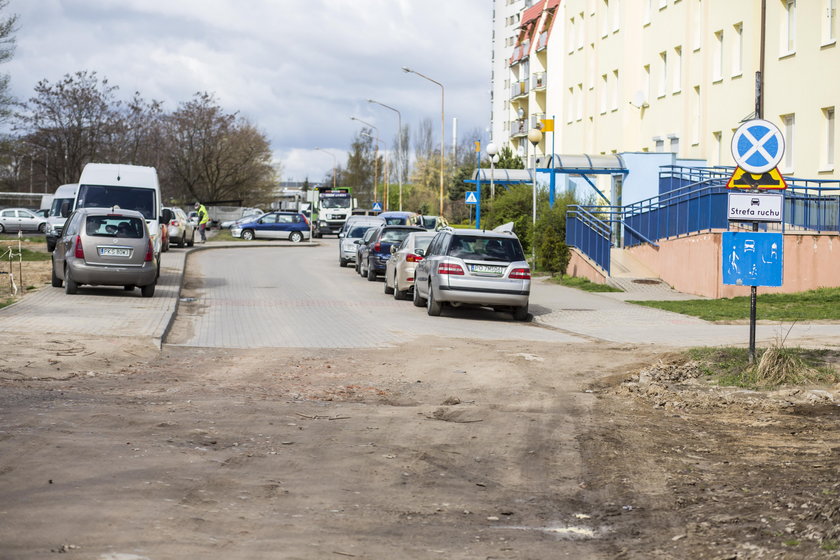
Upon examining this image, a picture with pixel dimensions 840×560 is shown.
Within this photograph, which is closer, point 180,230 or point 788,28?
point 788,28

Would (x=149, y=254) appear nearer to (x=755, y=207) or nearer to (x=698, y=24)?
(x=755, y=207)

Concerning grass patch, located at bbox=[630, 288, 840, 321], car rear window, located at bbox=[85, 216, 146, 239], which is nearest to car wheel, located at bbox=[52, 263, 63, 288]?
car rear window, located at bbox=[85, 216, 146, 239]

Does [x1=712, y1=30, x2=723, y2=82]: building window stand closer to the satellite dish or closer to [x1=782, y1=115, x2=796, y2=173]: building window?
[x1=782, y1=115, x2=796, y2=173]: building window

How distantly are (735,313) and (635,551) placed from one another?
16.9 m

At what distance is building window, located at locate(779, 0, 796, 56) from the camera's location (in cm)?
3388

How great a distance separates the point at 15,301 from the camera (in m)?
20.1

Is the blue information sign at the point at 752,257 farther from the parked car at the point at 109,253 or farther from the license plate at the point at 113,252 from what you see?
the license plate at the point at 113,252

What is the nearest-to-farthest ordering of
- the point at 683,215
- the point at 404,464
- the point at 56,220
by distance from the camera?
the point at 404,464 < the point at 683,215 < the point at 56,220

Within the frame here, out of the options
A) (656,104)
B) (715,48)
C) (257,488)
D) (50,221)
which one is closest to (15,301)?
(257,488)

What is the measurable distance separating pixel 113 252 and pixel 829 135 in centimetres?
2026

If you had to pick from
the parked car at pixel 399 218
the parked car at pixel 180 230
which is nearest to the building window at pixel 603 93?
the parked car at pixel 399 218

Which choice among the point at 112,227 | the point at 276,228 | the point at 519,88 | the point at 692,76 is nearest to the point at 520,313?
the point at 112,227

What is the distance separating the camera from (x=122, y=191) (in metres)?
28.5

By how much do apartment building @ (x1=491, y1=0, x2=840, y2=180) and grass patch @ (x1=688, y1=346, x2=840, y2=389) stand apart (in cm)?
2021
